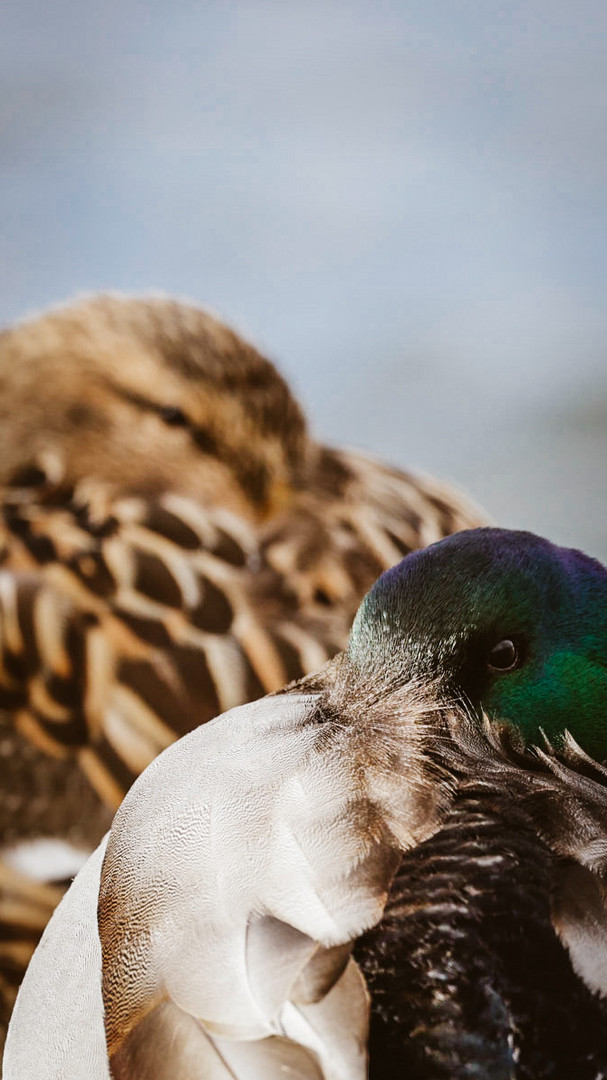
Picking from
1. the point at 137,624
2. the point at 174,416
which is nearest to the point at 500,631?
the point at 137,624

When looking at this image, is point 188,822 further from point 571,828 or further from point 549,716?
point 549,716

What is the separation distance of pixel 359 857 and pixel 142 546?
98cm

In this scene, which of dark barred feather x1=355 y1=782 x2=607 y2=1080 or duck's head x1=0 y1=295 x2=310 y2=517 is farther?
duck's head x1=0 y1=295 x2=310 y2=517

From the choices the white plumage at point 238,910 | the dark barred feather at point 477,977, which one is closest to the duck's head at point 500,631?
the white plumage at point 238,910

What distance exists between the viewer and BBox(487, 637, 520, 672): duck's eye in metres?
1.19

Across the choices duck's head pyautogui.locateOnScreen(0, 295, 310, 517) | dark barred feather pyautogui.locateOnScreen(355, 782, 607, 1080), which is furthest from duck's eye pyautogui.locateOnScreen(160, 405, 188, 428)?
dark barred feather pyautogui.locateOnScreen(355, 782, 607, 1080)

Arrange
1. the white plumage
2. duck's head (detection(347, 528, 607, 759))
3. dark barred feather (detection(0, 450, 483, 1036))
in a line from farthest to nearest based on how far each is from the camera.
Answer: dark barred feather (detection(0, 450, 483, 1036))
duck's head (detection(347, 528, 607, 759))
the white plumage

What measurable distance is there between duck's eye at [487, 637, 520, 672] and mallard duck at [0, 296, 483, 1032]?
0.47 meters

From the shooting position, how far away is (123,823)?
1.09m

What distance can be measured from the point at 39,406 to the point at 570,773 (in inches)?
53.2

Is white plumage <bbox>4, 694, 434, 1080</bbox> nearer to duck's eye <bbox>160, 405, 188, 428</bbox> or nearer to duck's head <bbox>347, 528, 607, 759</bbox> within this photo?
duck's head <bbox>347, 528, 607, 759</bbox>

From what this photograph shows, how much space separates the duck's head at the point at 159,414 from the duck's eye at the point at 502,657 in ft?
2.69

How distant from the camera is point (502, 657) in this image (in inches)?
47.0

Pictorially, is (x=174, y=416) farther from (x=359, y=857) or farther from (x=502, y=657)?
(x=359, y=857)
